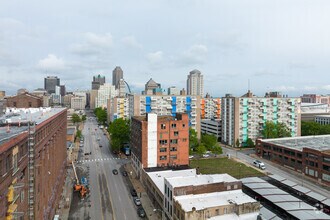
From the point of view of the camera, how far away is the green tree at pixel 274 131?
83625mm

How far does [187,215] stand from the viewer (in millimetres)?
28781

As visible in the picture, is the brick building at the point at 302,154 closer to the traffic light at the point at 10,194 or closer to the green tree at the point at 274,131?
the green tree at the point at 274,131

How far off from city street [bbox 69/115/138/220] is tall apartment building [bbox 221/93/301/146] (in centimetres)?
3849

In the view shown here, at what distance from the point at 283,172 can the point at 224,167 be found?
12.9m

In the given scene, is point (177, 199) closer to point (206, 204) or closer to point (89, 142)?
point (206, 204)

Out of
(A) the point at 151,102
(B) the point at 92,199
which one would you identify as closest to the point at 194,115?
(A) the point at 151,102

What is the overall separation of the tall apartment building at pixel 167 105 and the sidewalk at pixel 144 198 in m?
27.4

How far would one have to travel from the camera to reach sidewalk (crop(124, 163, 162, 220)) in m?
38.0

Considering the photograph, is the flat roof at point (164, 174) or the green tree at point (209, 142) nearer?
the flat roof at point (164, 174)

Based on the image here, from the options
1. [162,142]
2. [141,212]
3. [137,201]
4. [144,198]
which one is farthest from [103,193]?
[162,142]

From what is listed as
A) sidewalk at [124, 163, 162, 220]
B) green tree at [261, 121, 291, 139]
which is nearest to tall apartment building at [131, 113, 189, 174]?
sidewalk at [124, 163, 162, 220]

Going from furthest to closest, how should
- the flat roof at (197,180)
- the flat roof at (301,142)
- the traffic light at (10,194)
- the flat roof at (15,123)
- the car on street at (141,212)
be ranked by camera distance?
the flat roof at (301,142) → the car on street at (141,212) → the flat roof at (197,180) → the flat roof at (15,123) → the traffic light at (10,194)

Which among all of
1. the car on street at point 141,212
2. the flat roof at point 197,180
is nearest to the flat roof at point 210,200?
the flat roof at point 197,180

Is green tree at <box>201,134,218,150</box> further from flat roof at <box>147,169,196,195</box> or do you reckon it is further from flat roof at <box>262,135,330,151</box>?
flat roof at <box>147,169,196,195</box>
